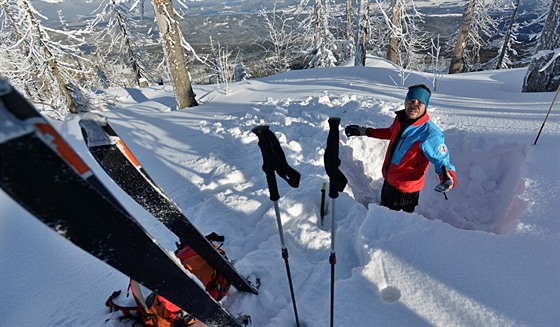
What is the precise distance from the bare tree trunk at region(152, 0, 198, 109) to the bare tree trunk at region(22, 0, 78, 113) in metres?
7.03

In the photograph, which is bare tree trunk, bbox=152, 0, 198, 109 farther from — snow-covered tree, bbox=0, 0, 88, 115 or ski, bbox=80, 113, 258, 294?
ski, bbox=80, 113, 258, 294

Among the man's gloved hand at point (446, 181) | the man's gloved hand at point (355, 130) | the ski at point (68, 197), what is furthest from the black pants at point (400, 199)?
the ski at point (68, 197)

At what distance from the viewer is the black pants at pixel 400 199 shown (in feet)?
11.3

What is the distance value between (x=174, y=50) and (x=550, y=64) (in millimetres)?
9016

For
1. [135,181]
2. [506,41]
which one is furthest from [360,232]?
[506,41]

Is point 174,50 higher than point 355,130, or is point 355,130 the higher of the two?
point 174,50

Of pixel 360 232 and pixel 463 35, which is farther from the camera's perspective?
pixel 463 35

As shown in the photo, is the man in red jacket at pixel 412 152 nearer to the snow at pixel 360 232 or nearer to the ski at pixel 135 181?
the snow at pixel 360 232

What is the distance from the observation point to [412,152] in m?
3.15

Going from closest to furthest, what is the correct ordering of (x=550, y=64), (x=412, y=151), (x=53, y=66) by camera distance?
(x=412, y=151) → (x=550, y=64) → (x=53, y=66)

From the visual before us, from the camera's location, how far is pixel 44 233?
3146mm

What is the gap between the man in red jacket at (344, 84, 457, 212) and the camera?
291 centimetres

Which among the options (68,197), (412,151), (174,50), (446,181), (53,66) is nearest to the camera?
(68,197)

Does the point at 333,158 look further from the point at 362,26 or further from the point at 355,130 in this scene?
the point at 362,26
